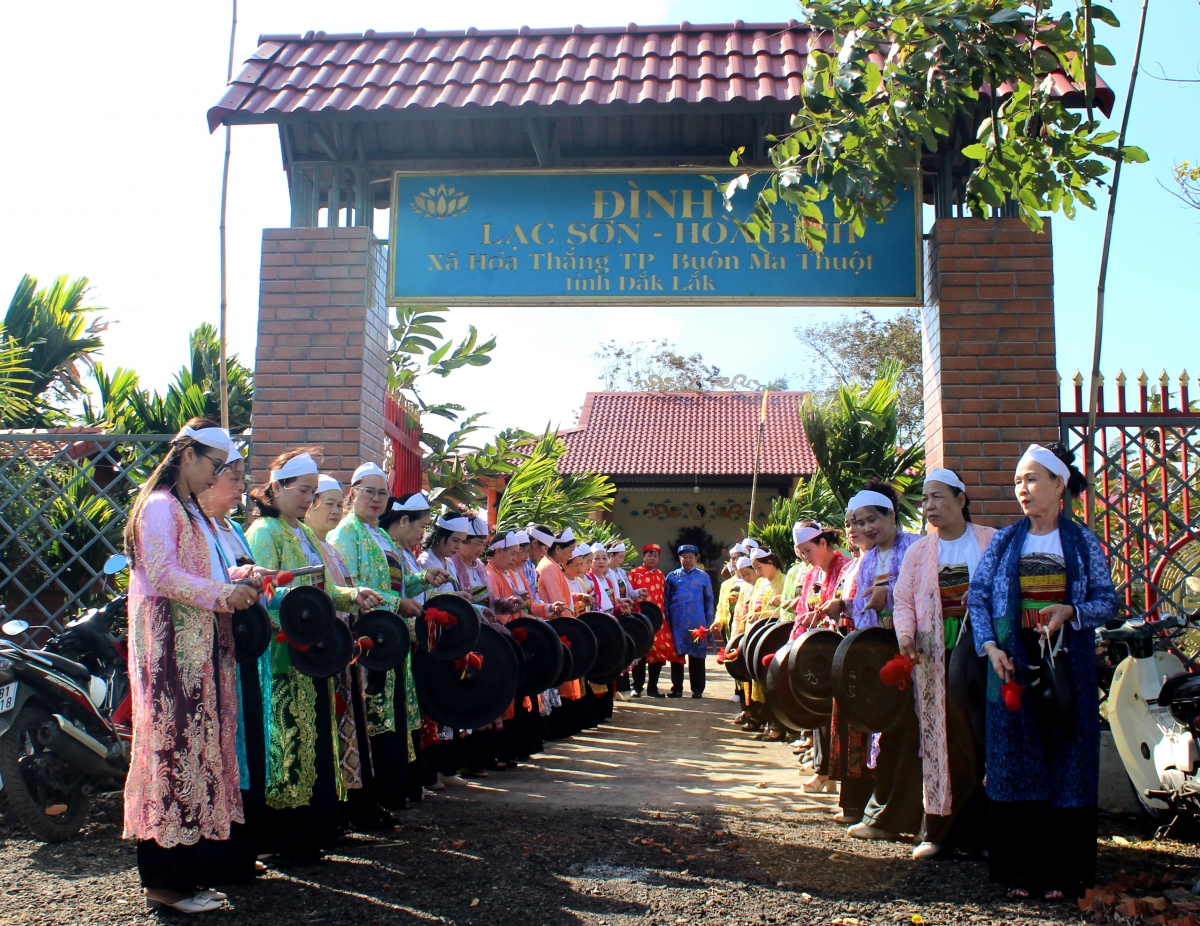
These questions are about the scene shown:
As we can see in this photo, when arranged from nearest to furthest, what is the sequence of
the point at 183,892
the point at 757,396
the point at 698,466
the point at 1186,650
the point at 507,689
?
the point at 183,892
the point at 507,689
the point at 1186,650
the point at 698,466
the point at 757,396

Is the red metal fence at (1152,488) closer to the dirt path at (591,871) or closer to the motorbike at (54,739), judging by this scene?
the dirt path at (591,871)

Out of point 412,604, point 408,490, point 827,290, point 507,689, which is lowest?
point 507,689

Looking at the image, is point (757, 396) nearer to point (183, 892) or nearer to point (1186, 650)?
point (1186, 650)

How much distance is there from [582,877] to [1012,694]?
6.15 ft

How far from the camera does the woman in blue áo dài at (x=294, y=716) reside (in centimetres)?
479

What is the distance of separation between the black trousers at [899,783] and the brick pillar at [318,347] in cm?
365

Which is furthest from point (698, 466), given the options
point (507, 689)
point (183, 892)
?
point (183, 892)

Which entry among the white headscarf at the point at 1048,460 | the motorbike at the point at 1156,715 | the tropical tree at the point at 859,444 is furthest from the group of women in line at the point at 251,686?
the tropical tree at the point at 859,444

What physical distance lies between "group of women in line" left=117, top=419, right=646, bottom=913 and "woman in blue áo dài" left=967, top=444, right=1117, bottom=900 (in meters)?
2.74

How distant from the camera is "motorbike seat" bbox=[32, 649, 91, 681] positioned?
5.78 m

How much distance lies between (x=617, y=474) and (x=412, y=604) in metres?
21.9

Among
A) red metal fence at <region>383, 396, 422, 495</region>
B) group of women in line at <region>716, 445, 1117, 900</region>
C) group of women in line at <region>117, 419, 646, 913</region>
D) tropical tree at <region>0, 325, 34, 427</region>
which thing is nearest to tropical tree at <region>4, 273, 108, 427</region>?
tropical tree at <region>0, 325, 34, 427</region>

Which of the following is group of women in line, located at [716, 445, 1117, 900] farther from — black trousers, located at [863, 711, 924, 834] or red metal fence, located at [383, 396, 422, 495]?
red metal fence, located at [383, 396, 422, 495]

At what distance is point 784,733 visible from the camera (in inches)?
401
